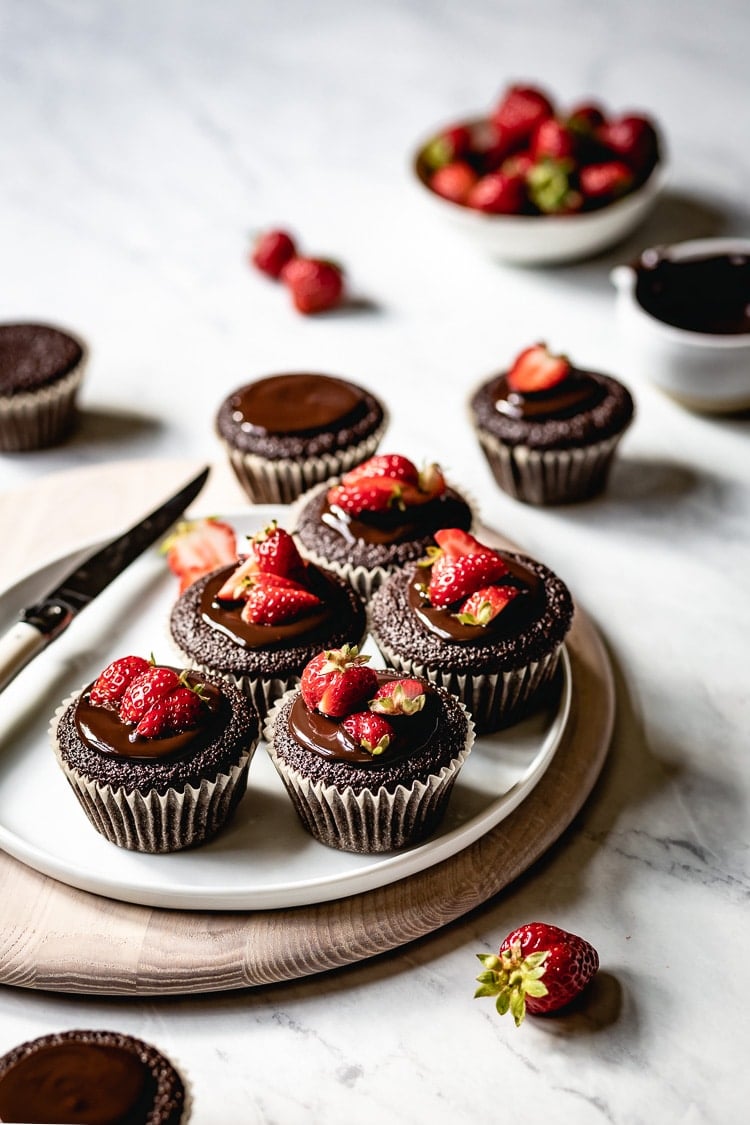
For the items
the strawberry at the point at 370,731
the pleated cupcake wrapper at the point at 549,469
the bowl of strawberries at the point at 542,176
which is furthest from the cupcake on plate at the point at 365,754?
the bowl of strawberries at the point at 542,176

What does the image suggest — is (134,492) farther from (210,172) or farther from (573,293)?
(210,172)

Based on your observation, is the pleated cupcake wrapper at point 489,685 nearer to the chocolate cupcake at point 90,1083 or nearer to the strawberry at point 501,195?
the chocolate cupcake at point 90,1083

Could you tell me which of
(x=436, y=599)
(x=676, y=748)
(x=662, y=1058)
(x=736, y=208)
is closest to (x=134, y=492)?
(x=436, y=599)

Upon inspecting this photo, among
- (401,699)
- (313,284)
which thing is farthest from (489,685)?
(313,284)

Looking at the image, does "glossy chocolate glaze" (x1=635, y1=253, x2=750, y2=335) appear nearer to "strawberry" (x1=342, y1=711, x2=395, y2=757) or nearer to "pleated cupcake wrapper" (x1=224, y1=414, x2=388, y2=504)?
"pleated cupcake wrapper" (x1=224, y1=414, x2=388, y2=504)

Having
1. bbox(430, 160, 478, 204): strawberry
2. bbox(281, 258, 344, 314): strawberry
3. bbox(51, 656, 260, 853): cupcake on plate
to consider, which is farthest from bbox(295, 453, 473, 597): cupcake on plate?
bbox(430, 160, 478, 204): strawberry
